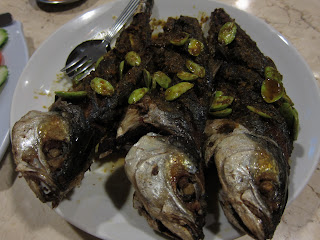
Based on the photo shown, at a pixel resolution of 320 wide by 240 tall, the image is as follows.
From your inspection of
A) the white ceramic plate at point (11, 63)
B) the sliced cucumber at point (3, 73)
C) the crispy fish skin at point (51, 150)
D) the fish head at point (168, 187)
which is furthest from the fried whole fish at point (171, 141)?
the sliced cucumber at point (3, 73)

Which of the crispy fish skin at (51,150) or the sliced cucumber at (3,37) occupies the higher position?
the crispy fish skin at (51,150)

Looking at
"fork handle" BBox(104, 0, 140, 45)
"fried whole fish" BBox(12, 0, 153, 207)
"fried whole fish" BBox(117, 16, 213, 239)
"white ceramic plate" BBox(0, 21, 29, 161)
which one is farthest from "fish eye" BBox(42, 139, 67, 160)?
"fork handle" BBox(104, 0, 140, 45)

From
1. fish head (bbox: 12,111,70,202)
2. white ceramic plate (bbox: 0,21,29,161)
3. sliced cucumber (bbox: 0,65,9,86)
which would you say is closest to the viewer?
fish head (bbox: 12,111,70,202)

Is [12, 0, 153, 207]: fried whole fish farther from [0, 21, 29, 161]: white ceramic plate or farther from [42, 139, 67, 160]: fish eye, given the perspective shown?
[0, 21, 29, 161]: white ceramic plate

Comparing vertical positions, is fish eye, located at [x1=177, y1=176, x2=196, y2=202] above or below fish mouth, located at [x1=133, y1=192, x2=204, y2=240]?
above

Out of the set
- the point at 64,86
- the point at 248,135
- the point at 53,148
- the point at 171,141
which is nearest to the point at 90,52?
the point at 64,86

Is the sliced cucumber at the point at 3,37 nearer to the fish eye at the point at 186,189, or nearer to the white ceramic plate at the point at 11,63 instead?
the white ceramic plate at the point at 11,63
